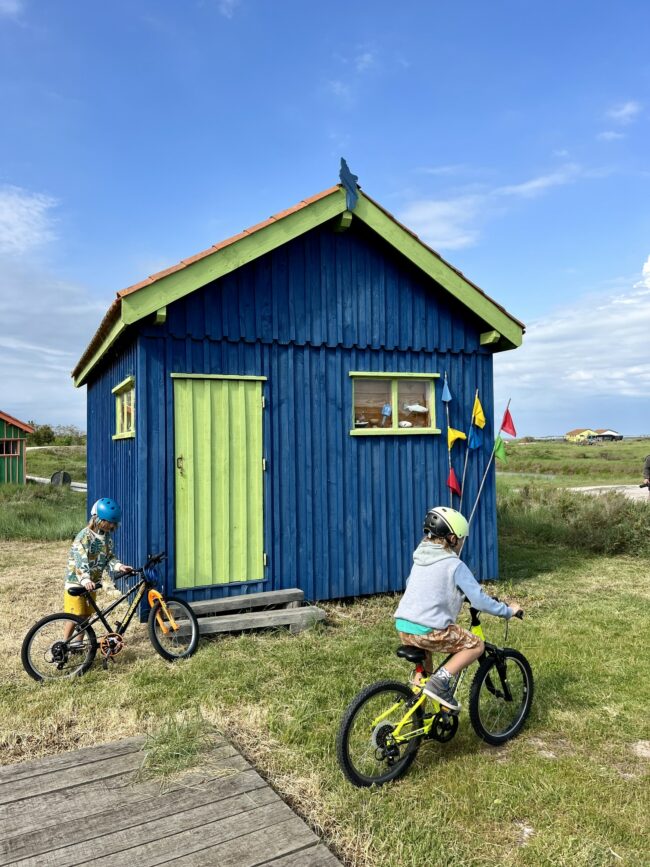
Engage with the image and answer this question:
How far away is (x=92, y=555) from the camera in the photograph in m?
6.07

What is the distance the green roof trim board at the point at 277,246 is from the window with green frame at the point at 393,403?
3.96 feet

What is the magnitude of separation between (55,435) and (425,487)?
200 ft

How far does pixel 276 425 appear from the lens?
8070mm

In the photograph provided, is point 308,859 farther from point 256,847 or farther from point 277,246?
point 277,246

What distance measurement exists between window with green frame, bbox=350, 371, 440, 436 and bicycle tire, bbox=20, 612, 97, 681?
408cm

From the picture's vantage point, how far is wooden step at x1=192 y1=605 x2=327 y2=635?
685 cm

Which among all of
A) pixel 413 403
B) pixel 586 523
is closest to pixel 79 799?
pixel 413 403

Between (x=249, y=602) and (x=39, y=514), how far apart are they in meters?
11.0

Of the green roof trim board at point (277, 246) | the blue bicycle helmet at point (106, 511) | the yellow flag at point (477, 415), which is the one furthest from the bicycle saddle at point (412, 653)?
the yellow flag at point (477, 415)

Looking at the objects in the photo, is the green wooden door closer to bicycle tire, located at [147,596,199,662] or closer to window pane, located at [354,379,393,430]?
bicycle tire, located at [147,596,199,662]

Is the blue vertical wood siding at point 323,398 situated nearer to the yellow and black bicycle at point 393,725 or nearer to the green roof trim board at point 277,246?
the green roof trim board at point 277,246

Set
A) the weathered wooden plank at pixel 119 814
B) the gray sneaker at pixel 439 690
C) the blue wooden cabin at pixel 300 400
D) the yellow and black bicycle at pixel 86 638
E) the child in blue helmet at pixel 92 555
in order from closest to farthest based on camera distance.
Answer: the weathered wooden plank at pixel 119 814, the gray sneaker at pixel 439 690, the yellow and black bicycle at pixel 86 638, the child in blue helmet at pixel 92 555, the blue wooden cabin at pixel 300 400

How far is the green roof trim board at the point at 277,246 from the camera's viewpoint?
281 inches

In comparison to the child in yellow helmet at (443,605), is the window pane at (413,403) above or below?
above
